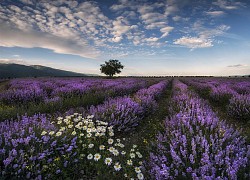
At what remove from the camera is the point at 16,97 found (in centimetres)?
790

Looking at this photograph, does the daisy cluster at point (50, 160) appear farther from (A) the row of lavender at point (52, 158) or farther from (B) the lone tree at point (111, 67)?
(B) the lone tree at point (111, 67)

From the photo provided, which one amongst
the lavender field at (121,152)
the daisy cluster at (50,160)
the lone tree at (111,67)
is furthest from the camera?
the lone tree at (111,67)

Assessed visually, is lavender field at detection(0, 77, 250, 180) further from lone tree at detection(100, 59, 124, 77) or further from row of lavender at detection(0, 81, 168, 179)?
lone tree at detection(100, 59, 124, 77)

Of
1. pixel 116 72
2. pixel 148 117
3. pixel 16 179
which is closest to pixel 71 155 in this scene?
pixel 16 179

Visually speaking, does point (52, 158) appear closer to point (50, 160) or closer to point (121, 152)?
point (50, 160)

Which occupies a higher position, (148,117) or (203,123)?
(203,123)

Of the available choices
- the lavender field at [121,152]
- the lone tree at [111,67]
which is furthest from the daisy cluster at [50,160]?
the lone tree at [111,67]

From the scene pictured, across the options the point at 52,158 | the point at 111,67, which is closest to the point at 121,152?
the point at 52,158

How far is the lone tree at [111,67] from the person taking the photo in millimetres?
63594

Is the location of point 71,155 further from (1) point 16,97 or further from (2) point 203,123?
(1) point 16,97

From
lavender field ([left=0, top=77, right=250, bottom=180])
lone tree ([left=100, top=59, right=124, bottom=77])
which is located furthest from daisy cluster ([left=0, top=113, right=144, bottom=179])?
lone tree ([left=100, top=59, right=124, bottom=77])

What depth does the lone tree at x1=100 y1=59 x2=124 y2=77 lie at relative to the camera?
209 ft

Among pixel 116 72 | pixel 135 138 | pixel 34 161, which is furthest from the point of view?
pixel 116 72

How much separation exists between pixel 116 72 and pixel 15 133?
205 feet
